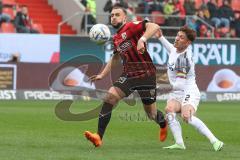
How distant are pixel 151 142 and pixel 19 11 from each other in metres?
17.3

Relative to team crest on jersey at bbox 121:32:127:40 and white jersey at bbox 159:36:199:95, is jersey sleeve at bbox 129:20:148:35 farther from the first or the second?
white jersey at bbox 159:36:199:95

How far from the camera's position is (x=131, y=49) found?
13000 millimetres

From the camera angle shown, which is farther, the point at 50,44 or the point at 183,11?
the point at 183,11

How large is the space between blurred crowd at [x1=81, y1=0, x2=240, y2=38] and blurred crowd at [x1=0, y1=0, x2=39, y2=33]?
2.89 metres

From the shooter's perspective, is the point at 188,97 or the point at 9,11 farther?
the point at 9,11

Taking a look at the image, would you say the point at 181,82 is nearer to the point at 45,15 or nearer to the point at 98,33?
the point at 98,33

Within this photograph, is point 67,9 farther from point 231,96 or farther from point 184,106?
point 184,106

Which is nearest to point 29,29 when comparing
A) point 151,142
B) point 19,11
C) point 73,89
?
point 19,11

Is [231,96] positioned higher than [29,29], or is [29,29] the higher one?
[29,29]

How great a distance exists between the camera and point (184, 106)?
12594 millimetres

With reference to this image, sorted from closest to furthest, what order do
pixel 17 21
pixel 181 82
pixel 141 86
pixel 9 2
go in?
pixel 181 82
pixel 141 86
pixel 17 21
pixel 9 2

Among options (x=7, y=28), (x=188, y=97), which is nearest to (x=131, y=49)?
(x=188, y=97)

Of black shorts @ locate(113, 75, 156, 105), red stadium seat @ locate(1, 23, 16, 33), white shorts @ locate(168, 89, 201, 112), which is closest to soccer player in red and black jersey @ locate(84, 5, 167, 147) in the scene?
black shorts @ locate(113, 75, 156, 105)

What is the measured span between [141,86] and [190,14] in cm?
2098
